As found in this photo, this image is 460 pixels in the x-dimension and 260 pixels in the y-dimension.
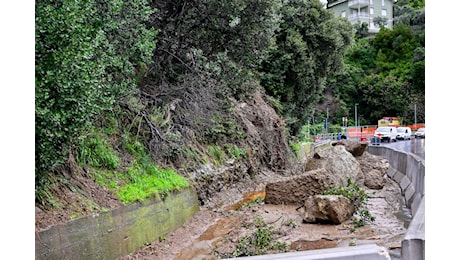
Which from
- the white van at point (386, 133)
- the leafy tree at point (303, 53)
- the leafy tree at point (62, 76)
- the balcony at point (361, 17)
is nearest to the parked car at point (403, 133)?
the white van at point (386, 133)

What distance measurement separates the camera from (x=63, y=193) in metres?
4.57

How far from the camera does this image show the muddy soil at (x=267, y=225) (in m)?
5.57

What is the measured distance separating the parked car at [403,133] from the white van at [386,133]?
74 mm

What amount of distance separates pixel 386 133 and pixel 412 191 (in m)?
1.66

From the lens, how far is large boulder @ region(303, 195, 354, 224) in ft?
21.6

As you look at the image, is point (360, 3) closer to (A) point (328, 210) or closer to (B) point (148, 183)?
(A) point (328, 210)

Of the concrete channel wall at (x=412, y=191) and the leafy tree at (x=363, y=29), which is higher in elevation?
the leafy tree at (x=363, y=29)

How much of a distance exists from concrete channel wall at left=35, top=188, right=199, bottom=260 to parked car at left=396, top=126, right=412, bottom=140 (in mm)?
3473

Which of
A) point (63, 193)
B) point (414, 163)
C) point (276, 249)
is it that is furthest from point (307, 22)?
point (63, 193)

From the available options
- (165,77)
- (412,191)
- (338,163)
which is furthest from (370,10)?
(338,163)

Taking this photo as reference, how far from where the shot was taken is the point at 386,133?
21.7ft

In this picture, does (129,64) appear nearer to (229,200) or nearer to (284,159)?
(229,200)

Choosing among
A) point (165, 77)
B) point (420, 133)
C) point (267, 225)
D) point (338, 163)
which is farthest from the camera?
point (338, 163)

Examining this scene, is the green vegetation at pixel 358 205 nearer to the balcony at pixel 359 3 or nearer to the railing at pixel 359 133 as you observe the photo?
the railing at pixel 359 133
